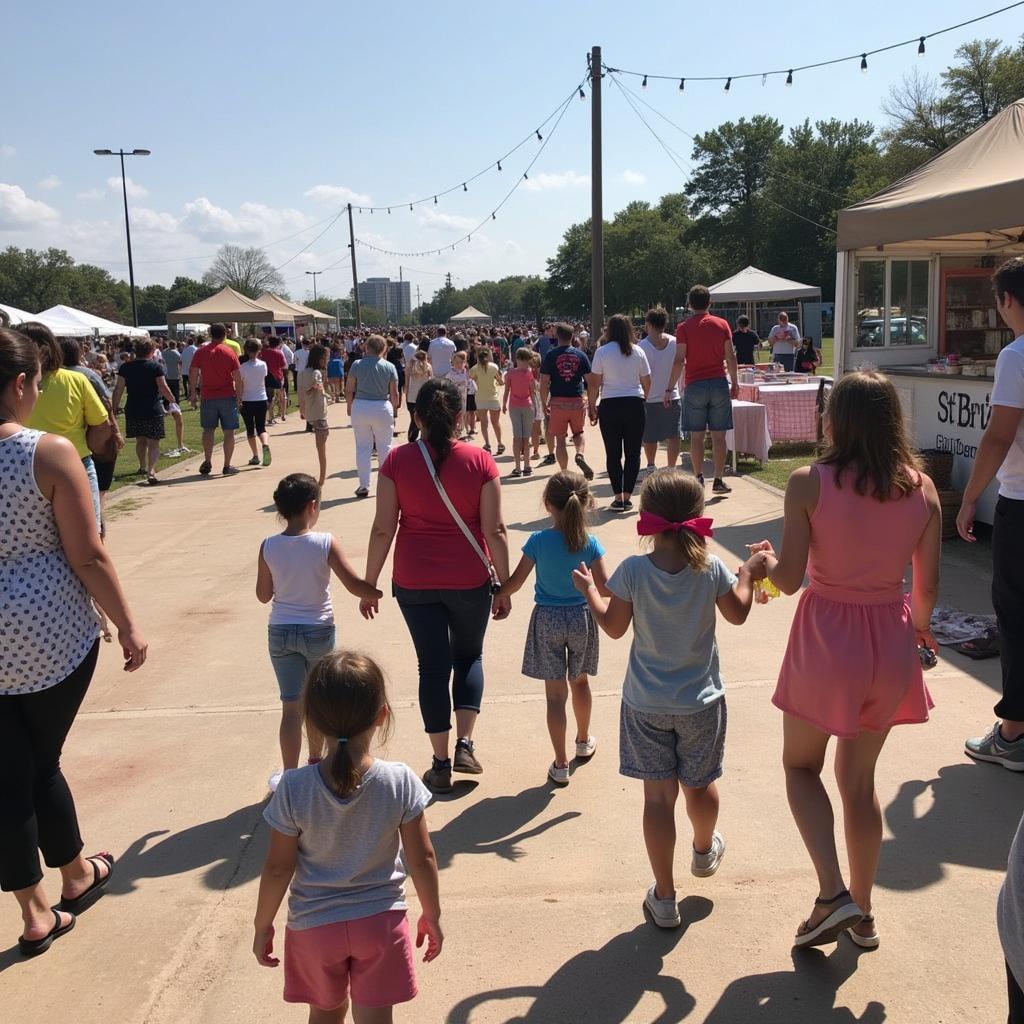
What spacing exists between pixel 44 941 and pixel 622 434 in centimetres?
750

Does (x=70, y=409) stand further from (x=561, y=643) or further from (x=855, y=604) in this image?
(x=855, y=604)

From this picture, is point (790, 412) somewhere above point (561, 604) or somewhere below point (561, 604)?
above

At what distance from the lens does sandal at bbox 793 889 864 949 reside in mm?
2857

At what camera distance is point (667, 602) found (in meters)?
3.03

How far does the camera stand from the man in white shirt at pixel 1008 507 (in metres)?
4.01

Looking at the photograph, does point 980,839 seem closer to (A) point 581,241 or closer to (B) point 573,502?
(B) point 573,502

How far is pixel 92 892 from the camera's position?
3.53 metres

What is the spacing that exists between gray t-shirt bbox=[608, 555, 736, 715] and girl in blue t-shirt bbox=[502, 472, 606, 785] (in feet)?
3.06

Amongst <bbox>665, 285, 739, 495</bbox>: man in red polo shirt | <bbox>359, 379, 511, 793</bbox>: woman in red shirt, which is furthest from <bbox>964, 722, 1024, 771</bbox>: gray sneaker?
<bbox>665, 285, 739, 495</bbox>: man in red polo shirt

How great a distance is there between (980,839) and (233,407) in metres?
11.7

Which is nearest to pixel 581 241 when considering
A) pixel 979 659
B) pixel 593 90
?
pixel 593 90

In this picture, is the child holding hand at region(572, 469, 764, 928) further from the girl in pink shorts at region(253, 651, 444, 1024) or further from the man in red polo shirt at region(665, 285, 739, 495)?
the man in red polo shirt at region(665, 285, 739, 495)

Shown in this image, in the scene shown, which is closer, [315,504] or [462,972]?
[462,972]

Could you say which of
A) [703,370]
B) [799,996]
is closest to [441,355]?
[703,370]
